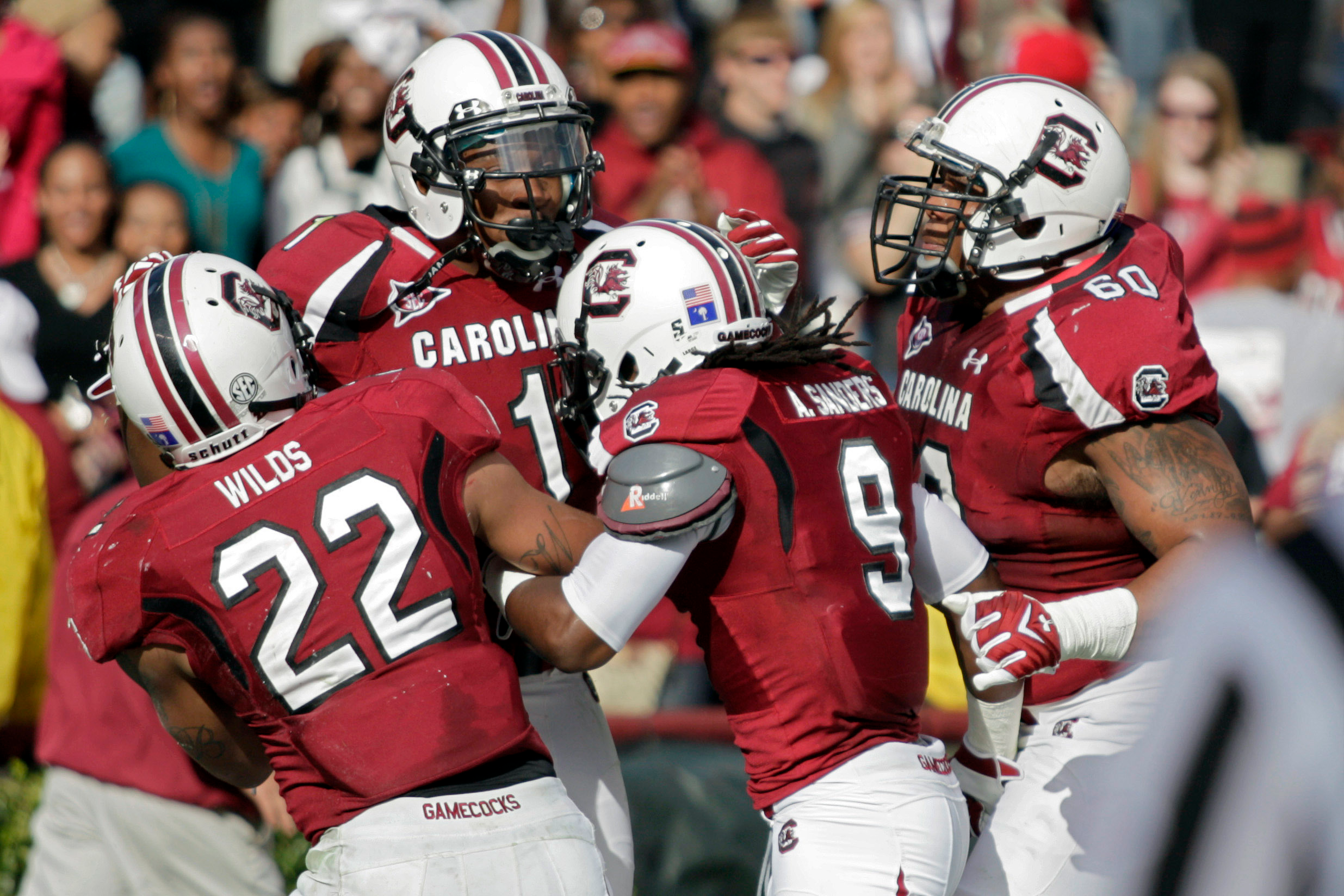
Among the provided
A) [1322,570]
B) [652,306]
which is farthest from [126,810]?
[1322,570]

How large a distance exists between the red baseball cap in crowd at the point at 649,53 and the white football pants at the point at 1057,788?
4.29m

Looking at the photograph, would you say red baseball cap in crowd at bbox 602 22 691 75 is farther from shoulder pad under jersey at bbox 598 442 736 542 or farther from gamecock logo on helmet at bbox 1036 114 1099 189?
shoulder pad under jersey at bbox 598 442 736 542

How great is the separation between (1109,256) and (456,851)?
2203mm

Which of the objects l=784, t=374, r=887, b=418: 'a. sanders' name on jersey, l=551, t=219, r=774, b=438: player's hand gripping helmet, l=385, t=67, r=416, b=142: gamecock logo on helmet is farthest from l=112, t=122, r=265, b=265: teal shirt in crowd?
l=784, t=374, r=887, b=418: 'a. sanders' name on jersey

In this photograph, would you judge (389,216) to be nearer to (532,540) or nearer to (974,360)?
(532,540)

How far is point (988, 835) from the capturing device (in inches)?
149

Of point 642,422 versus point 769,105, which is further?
point 769,105

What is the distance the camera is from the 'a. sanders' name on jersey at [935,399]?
3.95 metres

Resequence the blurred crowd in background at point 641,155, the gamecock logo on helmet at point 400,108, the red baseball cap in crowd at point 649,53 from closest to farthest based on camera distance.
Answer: the gamecock logo on helmet at point 400,108, the blurred crowd in background at point 641,155, the red baseball cap in crowd at point 649,53

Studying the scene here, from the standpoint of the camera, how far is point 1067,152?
3.96 meters

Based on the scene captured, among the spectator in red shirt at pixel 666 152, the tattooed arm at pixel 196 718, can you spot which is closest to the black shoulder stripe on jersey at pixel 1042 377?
the tattooed arm at pixel 196 718

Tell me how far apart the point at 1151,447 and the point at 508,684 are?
5.22ft

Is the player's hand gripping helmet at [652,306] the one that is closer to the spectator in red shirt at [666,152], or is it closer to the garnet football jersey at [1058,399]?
the garnet football jersey at [1058,399]

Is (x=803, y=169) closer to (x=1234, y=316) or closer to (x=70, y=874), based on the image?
(x=1234, y=316)
